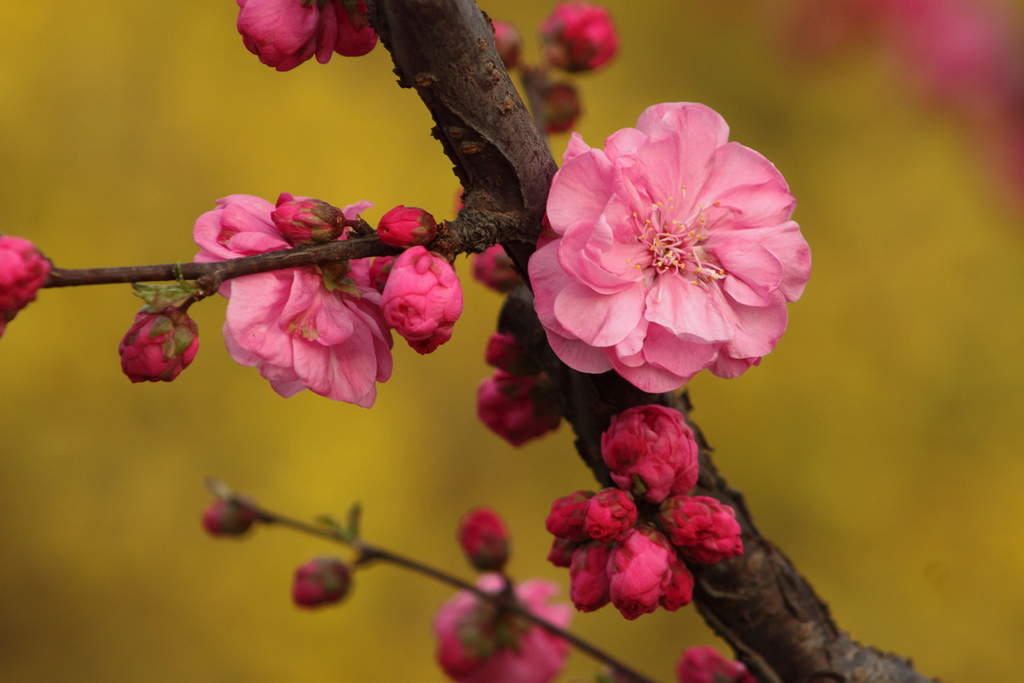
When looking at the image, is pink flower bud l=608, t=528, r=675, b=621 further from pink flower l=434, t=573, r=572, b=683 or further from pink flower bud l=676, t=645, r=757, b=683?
pink flower l=434, t=573, r=572, b=683

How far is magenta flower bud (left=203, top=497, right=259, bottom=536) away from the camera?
2.62 feet

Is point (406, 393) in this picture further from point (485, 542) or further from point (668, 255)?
point (668, 255)

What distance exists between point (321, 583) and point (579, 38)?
0.59 metres

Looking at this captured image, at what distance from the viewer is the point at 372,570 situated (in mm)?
1555

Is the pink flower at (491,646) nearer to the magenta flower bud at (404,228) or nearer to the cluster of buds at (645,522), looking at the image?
the cluster of buds at (645,522)

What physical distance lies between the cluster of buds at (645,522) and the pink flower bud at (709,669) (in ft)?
0.66

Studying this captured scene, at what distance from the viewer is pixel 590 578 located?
17.1 inches

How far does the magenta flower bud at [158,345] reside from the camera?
0.35 metres

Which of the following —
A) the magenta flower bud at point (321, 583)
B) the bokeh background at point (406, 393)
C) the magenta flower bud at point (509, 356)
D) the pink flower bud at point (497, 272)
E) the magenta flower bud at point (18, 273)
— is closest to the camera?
the magenta flower bud at point (18, 273)

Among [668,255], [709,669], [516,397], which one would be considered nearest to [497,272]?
[516,397]

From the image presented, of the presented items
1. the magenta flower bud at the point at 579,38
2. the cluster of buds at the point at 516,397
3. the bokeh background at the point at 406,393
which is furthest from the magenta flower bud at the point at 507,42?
the bokeh background at the point at 406,393

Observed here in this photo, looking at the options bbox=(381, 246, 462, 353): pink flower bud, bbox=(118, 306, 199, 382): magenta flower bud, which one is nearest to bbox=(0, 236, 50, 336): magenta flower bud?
bbox=(118, 306, 199, 382): magenta flower bud

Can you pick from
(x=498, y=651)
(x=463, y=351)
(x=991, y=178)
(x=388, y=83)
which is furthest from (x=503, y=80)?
(x=991, y=178)

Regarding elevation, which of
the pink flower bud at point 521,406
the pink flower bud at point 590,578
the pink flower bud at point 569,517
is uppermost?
the pink flower bud at point 521,406
